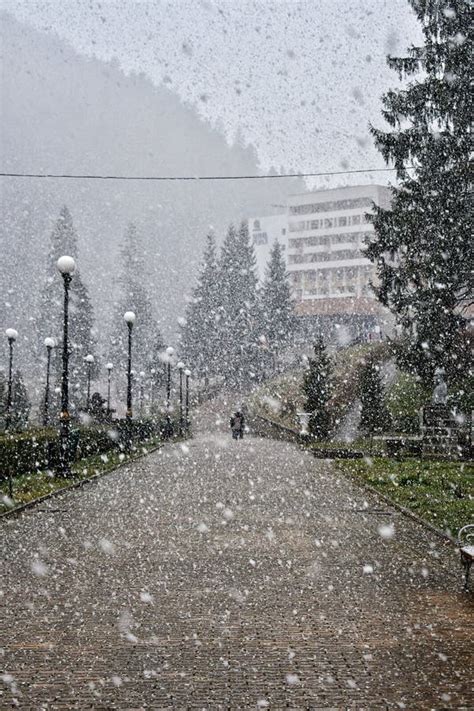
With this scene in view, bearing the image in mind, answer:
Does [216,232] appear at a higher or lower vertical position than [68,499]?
higher

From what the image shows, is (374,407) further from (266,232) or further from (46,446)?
(266,232)

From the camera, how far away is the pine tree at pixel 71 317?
234 feet

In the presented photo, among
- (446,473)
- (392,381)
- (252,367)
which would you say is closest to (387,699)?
(446,473)

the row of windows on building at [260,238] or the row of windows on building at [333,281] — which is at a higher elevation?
the row of windows on building at [260,238]

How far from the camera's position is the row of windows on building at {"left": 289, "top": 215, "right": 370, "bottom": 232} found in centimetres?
11334

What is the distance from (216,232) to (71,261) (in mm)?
181513

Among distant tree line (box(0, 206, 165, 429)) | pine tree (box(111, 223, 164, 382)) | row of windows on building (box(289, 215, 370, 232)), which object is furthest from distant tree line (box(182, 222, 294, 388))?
row of windows on building (box(289, 215, 370, 232))

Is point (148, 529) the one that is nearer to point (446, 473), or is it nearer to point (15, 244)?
point (446, 473)

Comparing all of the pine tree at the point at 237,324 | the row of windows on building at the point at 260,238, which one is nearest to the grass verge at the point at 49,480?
the pine tree at the point at 237,324

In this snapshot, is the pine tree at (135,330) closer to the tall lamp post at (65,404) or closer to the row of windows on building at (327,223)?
the row of windows on building at (327,223)

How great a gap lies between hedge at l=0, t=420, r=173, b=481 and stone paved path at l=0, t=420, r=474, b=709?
494 centimetres

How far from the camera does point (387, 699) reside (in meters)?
5.00

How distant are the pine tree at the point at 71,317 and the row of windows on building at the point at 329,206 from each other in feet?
128

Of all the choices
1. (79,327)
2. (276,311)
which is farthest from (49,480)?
(276,311)
